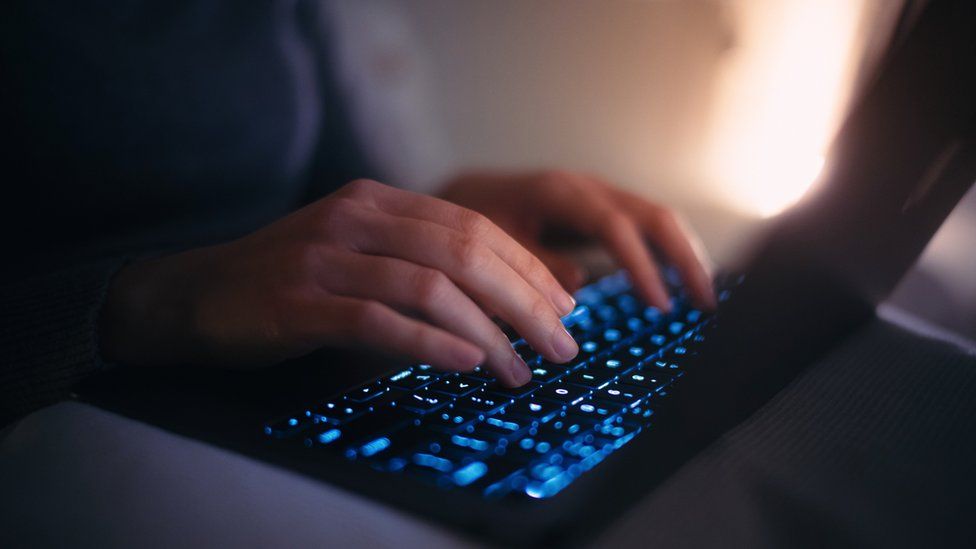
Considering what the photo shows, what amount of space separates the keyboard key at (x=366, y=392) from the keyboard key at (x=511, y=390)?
0.07m

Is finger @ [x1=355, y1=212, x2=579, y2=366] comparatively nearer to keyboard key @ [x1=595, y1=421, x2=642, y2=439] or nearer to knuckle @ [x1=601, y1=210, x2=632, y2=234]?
keyboard key @ [x1=595, y1=421, x2=642, y2=439]

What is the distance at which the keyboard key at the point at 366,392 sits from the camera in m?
0.43

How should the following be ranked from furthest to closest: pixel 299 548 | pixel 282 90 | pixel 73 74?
pixel 282 90 < pixel 73 74 < pixel 299 548

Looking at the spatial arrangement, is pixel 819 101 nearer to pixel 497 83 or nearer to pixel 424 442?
pixel 497 83

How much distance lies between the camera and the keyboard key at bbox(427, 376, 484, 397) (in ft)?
1.43

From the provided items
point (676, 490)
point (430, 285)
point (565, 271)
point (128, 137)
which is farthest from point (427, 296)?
point (128, 137)

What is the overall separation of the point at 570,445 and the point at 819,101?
1266mm

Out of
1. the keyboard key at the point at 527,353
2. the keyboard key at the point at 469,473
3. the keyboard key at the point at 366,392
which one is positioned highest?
the keyboard key at the point at 469,473

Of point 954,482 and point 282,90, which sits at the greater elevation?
point 282,90

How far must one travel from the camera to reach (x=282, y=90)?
39.1 inches

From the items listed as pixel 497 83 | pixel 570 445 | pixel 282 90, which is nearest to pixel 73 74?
pixel 282 90

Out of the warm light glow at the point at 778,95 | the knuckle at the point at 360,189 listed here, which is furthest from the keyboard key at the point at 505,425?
the warm light glow at the point at 778,95

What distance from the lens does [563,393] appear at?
426 millimetres

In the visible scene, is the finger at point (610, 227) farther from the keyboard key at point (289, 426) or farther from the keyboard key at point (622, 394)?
the keyboard key at point (289, 426)
